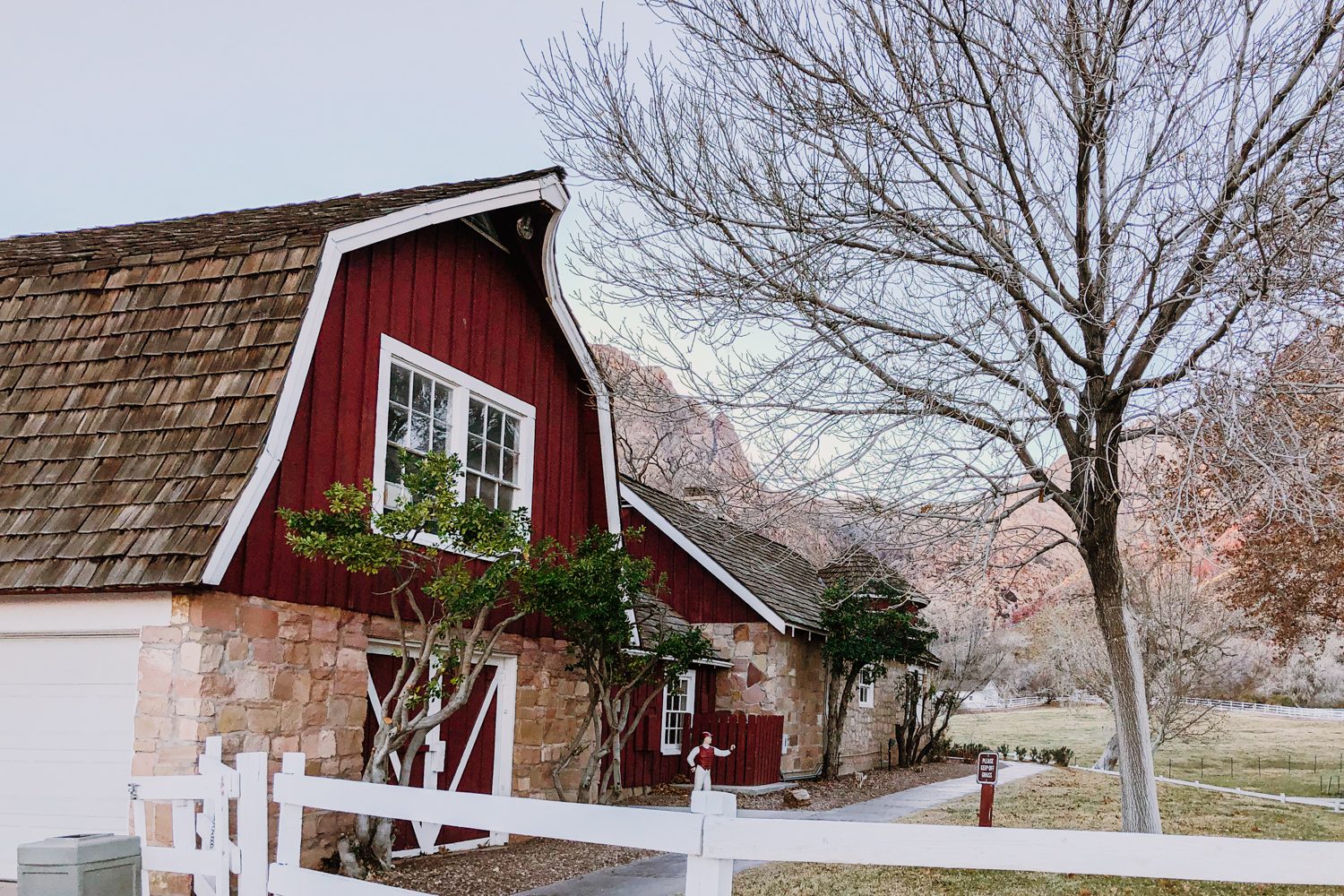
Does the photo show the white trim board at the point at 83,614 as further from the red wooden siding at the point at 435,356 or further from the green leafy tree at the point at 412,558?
the green leafy tree at the point at 412,558

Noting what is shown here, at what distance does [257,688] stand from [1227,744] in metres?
38.9

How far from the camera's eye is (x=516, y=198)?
10.9m

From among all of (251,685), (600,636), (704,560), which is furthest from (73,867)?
(704,560)

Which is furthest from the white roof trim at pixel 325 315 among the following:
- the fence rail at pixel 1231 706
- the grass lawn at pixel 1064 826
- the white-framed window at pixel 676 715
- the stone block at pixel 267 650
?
the fence rail at pixel 1231 706

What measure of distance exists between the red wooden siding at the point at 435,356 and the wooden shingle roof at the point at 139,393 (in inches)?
22.2

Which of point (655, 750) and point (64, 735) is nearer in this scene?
point (64, 735)

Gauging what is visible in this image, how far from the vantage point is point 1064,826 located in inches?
526

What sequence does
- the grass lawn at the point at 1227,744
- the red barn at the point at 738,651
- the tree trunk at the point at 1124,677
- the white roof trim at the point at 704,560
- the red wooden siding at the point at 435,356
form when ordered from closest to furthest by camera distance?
the red wooden siding at the point at 435,356
the tree trunk at the point at 1124,677
the red barn at the point at 738,651
the white roof trim at the point at 704,560
the grass lawn at the point at 1227,744

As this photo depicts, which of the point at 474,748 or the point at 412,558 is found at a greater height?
the point at 412,558

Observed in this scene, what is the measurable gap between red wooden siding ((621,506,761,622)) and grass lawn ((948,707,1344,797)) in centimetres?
1303

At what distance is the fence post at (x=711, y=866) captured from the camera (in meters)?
3.53

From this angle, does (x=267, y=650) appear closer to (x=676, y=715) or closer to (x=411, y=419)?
(x=411, y=419)

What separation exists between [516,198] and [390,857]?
19.5ft

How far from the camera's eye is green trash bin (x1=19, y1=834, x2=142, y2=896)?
5551 mm
